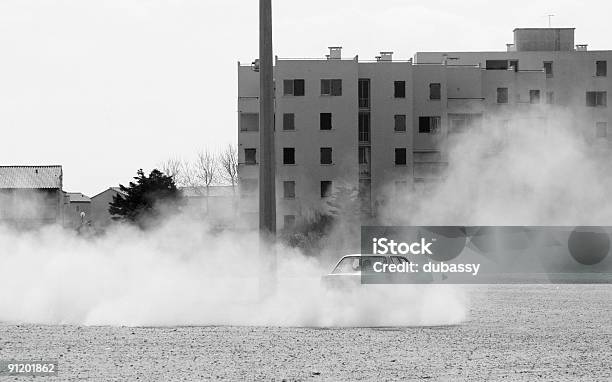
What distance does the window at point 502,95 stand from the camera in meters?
96.3

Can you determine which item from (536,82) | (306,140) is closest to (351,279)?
(306,140)

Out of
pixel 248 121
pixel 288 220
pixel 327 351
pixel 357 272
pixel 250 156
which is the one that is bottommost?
pixel 327 351

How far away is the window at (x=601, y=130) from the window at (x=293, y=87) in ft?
96.6

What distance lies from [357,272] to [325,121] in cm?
6557

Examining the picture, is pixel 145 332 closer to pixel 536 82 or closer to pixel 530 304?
pixel 530 304

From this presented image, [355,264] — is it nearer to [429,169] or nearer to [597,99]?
[429,169]

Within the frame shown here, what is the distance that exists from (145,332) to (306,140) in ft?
237

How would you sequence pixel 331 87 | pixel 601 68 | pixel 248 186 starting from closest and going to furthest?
A: pixel 248 186, pixel 331 87, pixel 601 68

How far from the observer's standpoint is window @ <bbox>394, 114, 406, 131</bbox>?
93.0 meters

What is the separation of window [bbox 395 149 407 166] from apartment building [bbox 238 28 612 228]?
86 mm

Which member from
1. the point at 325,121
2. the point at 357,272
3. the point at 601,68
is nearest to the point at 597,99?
the point at 601,68

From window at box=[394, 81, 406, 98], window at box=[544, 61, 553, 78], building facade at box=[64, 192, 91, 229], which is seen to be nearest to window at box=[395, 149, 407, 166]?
window at box=[394, 81, 406, 98]

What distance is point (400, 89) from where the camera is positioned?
92312mm

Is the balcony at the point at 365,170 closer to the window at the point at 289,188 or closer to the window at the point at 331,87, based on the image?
the window at the point at 289,188
